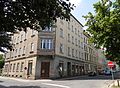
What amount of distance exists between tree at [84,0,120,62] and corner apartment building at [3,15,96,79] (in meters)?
13.0

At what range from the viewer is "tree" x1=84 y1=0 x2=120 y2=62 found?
51.7 ft

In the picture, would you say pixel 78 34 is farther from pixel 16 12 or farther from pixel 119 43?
pixel 16 12

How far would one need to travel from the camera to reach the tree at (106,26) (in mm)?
15766

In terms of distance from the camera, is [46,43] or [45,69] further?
[46,43]

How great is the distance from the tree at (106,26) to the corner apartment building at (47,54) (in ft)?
42.6

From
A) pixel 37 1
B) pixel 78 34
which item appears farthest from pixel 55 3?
pixel 78 34

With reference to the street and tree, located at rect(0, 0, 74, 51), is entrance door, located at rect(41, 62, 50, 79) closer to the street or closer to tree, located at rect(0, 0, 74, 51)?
the street

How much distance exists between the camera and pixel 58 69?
3794cm

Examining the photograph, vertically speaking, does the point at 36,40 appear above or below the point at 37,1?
above

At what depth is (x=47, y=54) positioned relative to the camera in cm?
3622

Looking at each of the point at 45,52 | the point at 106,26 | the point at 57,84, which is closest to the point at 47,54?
the point at 45,52

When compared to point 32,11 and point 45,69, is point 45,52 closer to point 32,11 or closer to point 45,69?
point 45,69

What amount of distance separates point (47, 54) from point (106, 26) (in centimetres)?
2111

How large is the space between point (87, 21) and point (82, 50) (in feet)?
129
